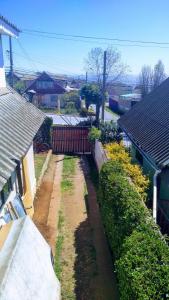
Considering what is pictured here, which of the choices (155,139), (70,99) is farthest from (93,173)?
(70,99)

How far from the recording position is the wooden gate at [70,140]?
64.5ft

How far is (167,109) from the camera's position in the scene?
12.3m

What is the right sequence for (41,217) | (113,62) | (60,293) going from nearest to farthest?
1. (60,293)
2. (41,217)
3. (113,62)

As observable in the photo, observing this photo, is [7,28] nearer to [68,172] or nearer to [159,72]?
[68,172]

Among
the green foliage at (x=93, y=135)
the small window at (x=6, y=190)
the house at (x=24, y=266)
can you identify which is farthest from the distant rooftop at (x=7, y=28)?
the green foliage at (x=93, y=135)

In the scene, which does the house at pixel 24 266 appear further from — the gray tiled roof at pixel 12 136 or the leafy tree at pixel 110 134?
the leafy tree at pixel 110 134

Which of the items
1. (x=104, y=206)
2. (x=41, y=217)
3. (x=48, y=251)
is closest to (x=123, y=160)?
(x=104, y=206)

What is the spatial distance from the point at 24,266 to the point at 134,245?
2306mm

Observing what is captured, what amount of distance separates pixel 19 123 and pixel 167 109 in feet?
22.8

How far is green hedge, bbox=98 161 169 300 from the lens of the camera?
4867 mm

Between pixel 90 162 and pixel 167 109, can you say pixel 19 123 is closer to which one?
pixel 167 109

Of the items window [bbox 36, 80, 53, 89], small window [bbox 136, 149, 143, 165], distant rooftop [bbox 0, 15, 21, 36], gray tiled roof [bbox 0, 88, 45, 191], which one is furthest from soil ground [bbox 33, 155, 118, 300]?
window [bbox 36, 80, 53, 89]

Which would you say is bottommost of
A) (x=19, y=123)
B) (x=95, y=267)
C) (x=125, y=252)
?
(x=95, y=267)

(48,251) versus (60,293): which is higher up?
(48,251)
